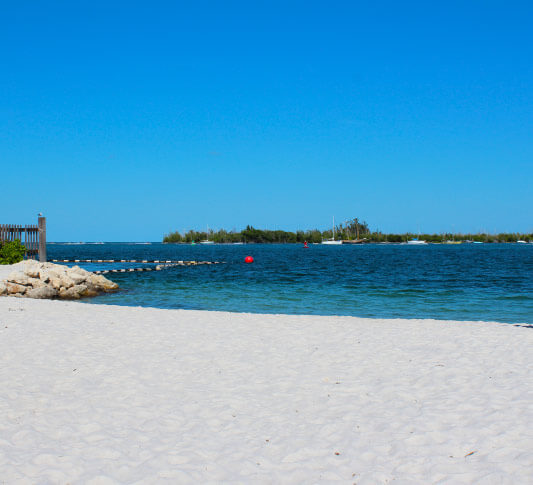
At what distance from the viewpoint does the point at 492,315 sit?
1564cm

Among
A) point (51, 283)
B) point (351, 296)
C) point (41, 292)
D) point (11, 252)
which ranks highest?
point (11, 252)

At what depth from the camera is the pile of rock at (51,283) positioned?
733 inches

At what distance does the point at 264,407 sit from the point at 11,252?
26.6 metres

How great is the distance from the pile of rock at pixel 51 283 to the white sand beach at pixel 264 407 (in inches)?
345

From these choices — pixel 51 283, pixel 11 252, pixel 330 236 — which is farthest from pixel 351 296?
pixel 330 236

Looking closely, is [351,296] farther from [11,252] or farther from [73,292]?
[11,252]

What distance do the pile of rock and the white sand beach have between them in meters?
8.77

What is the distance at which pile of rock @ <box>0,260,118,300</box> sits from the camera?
733 inches

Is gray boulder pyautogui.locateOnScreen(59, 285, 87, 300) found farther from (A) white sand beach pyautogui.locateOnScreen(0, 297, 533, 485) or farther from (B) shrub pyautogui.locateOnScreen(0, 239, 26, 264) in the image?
(B) shrub pyautogui.locateOnScreen(0, 239, 26, 264)

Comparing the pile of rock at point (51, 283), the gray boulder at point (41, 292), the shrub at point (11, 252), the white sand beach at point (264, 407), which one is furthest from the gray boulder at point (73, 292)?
the shrub at point (11, 252)

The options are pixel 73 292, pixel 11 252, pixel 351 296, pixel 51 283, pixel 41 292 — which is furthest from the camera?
pixel 11 252

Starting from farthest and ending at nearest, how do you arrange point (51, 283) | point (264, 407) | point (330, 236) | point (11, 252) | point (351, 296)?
1. point (330, 236)
2. point (11, 252)
3. point (351, 296)
4. point (51, 283)
5. point (264, 407)

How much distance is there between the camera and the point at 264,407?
19.7ft

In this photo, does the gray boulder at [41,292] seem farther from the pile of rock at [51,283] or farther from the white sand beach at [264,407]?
the white sand beach at [264,407]
